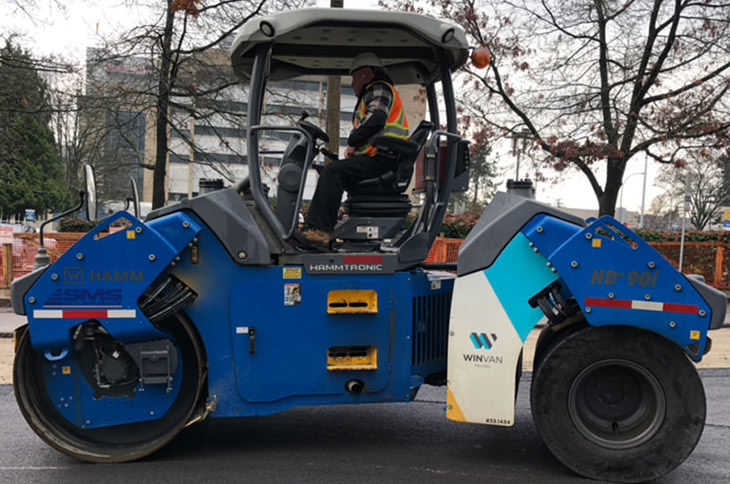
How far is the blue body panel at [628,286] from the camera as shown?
12.8 ft

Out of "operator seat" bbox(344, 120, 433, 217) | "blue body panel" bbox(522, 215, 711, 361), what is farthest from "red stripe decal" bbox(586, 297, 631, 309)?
"operator seat" bbox(344, 120, 433, 217)

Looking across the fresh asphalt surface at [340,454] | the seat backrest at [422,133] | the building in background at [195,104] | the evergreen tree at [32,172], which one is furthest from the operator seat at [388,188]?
the evergreen tree at [32,172]

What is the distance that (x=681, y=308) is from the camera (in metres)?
3.91

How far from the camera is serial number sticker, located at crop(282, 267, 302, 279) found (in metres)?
4.31

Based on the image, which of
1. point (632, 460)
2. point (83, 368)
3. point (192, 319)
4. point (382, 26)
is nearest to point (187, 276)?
point (192, 319)

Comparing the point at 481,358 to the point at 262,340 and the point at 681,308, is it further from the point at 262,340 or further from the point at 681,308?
the point at 262,340

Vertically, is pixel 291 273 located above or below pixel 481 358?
above

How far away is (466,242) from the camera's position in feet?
14.0

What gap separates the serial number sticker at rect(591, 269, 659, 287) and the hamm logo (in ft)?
2.24

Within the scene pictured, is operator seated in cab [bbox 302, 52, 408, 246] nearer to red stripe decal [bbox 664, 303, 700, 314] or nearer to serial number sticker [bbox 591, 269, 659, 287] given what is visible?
serial number sticker [bbox 591, 269, 659, 287]

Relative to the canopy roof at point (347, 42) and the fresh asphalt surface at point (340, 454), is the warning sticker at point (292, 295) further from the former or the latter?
the canopy roof at point (347, 42)

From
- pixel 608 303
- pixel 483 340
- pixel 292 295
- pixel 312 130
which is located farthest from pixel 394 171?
pixel 608 303

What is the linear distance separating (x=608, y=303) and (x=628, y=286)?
5.9 inches

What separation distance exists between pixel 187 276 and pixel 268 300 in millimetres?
533
